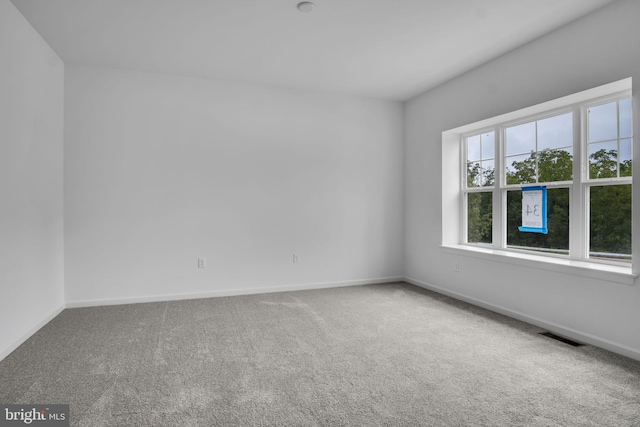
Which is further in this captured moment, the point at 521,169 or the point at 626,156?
the point at 521,169

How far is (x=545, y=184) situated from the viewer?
374cm

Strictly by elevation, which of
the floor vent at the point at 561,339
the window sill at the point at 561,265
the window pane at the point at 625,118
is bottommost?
the floor vent at the point at 561,339

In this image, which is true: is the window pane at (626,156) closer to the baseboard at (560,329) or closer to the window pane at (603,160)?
the window pane at (603,160)

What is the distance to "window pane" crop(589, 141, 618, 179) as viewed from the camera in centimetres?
315

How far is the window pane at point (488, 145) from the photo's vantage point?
4449mm

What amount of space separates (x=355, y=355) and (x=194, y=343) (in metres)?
1.35

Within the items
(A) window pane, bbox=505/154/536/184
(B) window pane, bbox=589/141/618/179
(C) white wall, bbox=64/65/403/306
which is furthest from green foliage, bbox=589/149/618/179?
(C) white wall, bbox=64/65/403/306

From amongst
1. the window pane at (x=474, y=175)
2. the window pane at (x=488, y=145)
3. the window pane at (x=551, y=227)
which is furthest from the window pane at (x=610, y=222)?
the window pane at (x=474, y=175)

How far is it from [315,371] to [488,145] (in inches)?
137

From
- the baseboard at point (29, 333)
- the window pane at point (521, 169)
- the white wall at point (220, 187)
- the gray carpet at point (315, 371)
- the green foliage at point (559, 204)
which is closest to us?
the gray carpet at point (315, 371)

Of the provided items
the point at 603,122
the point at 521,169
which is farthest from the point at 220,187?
the point at 603,122

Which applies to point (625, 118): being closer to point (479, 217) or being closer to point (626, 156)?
point (626, 156)

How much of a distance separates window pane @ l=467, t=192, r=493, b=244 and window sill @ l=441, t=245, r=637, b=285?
190mm

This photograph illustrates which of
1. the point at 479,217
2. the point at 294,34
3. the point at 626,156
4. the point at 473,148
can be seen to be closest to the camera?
the point at 626,156
